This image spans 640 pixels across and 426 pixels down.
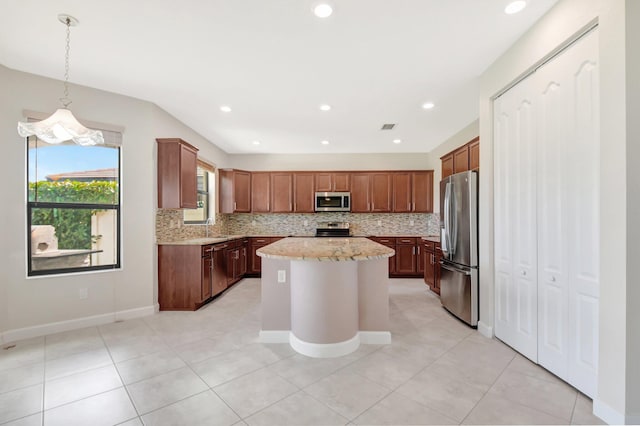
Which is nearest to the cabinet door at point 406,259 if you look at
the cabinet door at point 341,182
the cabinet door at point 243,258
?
the cabinet door at point 341,182

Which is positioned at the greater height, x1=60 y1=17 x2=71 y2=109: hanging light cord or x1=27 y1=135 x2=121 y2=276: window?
x1=60 y1=17 x2=71 y2=109: hanging light cord

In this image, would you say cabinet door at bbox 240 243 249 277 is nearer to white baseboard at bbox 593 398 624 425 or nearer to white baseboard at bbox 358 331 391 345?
white baseboard at bbox 358 331 391 345

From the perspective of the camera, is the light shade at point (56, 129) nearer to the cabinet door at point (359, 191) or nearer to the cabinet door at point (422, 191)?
the cabinet door at point (359, 191)

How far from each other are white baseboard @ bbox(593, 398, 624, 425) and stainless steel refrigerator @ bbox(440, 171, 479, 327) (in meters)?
1.35

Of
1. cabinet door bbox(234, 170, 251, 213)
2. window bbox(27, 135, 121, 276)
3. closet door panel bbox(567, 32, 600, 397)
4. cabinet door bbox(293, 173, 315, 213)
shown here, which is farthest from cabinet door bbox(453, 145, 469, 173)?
window bbox(27, 135, 121, 276)

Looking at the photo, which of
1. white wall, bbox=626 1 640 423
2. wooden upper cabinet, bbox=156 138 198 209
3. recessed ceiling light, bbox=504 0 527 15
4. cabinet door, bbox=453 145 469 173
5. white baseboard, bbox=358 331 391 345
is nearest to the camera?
white wall, bbox=626 1 640 423

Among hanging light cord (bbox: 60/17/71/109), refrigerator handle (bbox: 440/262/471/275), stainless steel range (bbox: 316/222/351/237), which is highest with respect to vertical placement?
hanging light cord (bbox: 60/17/71/109)

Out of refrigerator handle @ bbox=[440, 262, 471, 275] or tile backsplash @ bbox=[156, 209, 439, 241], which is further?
tile backsplash @ bbox=[156, 209, 439, 241]

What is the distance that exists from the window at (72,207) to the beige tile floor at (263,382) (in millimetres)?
830

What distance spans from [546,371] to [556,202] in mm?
1374

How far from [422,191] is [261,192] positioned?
12.1ft

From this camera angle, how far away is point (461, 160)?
3549mm

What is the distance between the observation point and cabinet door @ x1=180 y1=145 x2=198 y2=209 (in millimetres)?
3775

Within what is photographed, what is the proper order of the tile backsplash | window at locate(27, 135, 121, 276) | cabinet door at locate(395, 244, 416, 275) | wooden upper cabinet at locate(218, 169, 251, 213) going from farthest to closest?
the tile backsplash < wooden upper cabinet at locate(218, 169, 251, 213) < cabinet door at locate(395, 244, 416, 275) < window at locate(27, 135, 121, 276)
